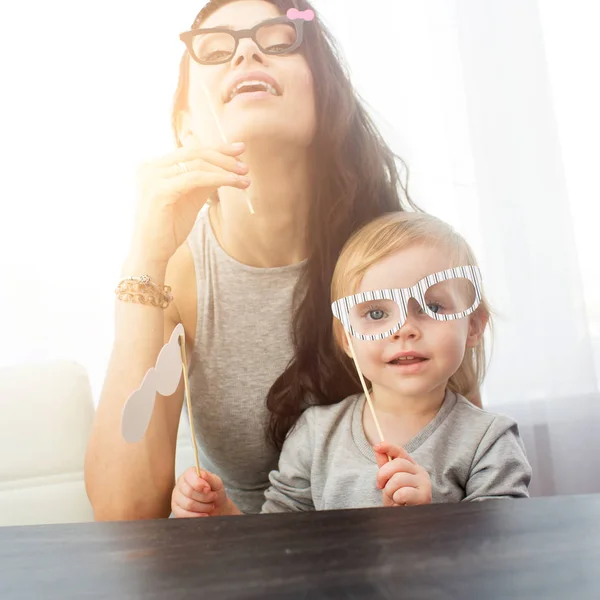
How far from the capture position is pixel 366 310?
1090mm

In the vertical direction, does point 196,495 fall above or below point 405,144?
below

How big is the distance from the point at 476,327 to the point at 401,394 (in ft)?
0.54

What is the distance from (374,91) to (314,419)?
55 centimetres

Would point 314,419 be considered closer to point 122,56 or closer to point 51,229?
point 51,229

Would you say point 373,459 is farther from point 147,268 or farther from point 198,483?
point 147,268

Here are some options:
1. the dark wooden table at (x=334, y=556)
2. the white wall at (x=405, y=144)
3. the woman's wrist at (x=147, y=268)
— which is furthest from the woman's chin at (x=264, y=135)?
the dark wooden table at (x=334, y=556)

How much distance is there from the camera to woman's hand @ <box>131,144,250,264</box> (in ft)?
3.82

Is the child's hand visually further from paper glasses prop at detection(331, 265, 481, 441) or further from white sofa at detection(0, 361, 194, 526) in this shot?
white sofa at detection(0, 361, 194, 526)

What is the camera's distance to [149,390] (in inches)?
40.9

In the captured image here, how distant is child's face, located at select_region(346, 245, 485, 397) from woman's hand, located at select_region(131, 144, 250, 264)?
0.28 m

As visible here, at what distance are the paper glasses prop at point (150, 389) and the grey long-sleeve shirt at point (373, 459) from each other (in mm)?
163

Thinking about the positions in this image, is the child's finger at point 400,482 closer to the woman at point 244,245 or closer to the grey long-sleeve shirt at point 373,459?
the grey long-sleeve shirt at point 373,459

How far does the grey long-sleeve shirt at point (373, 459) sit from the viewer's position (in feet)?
3.34

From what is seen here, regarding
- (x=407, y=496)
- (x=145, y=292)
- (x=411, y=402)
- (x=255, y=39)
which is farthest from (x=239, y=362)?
(x=255, y=39)
